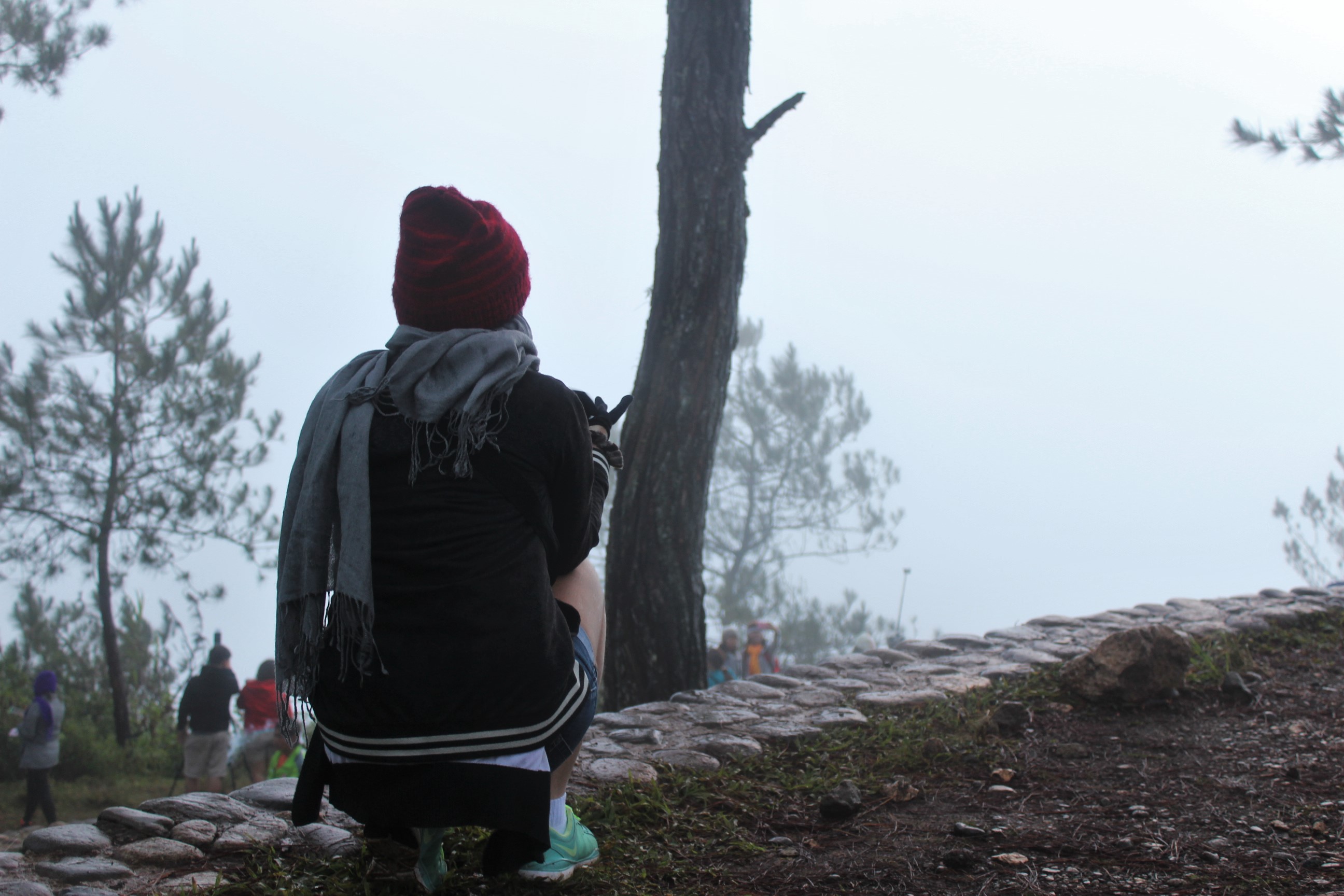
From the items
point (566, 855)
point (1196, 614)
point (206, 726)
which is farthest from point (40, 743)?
point (1196, 614)

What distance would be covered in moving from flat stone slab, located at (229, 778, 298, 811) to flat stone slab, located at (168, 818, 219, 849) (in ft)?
0.50

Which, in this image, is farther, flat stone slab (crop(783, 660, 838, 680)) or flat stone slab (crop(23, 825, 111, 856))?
flat stone slab (crop(783, 660, 838, 680))

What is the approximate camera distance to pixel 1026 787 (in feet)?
8.21

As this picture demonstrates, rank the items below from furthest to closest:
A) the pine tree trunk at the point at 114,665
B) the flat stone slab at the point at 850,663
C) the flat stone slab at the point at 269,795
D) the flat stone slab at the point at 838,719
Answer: the pine tree trunk at the point at 114,665, the flat stone slab at the point at 850,663, the flat stone slab at the point at 838,719, the flat stone slab at the point at 269,795

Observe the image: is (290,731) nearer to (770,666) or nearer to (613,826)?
(613,826)

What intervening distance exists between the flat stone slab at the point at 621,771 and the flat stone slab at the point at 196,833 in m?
0.91

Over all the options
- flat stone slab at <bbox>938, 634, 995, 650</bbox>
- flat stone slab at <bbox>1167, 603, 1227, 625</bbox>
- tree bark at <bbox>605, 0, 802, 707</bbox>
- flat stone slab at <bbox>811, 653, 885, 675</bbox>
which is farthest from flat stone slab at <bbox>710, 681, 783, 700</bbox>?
flat stone slab at <bbox>1167, 603, 1227, 625</bbox>

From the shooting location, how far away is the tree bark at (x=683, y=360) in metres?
4.16

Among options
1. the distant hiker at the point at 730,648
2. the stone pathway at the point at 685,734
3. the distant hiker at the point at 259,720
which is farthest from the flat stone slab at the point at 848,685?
the distant hiker at the point at 259,720

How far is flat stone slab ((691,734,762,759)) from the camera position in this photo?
283 cm

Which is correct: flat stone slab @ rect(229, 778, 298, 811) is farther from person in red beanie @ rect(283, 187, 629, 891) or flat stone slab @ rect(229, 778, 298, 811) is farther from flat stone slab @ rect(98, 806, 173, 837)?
person in red beanie @ rect(283, 187, 629, 891)

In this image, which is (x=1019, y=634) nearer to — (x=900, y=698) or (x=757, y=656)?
(x=900, y=698)

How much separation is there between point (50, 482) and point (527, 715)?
1247 cm

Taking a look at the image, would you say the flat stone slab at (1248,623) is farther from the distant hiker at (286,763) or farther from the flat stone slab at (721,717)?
the distant hiker at (286,763)
